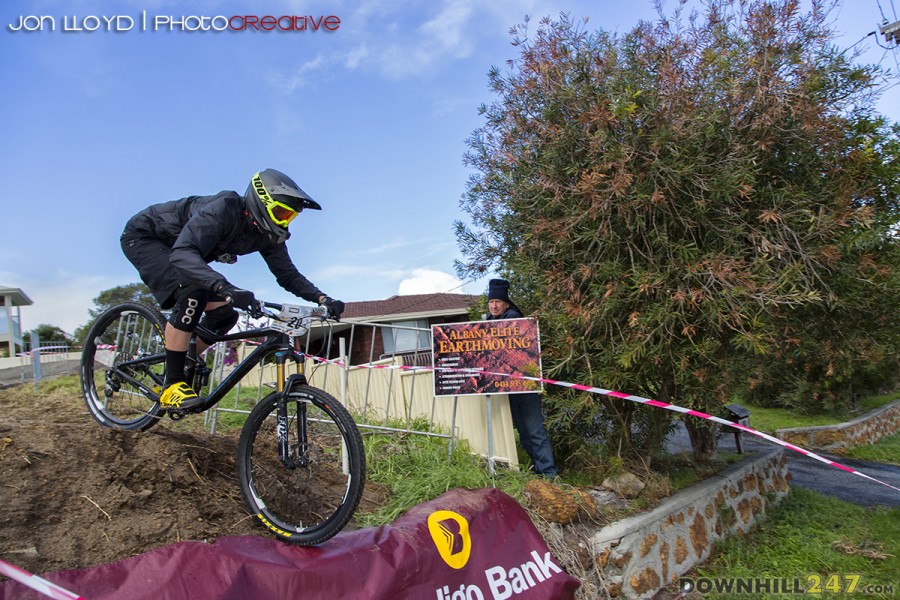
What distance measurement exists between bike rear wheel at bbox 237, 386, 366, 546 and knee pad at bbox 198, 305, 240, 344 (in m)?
0.76

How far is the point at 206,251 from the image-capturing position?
11.5 ft

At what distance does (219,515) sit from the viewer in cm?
339

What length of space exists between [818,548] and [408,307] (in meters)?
19.6

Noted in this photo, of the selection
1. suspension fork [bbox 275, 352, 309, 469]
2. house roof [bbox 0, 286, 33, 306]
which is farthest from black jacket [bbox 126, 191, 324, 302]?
house roof [bbox 0, 286, 33, 306]

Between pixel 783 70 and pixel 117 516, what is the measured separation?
5947 mm

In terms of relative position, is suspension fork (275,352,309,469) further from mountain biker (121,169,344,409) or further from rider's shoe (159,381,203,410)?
rider's shoe (159,381,203,410)

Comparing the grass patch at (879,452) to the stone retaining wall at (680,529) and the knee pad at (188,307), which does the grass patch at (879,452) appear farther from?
the knee pad at (188,307)

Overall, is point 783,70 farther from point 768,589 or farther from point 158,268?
point 158,268

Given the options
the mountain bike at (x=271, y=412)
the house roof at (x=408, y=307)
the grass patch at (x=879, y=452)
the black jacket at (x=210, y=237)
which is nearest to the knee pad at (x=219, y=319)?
the mountain bike at (x=271, y=412)

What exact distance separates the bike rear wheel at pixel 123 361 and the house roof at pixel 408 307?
15921 millimetres

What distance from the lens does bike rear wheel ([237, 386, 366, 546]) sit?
117 inches

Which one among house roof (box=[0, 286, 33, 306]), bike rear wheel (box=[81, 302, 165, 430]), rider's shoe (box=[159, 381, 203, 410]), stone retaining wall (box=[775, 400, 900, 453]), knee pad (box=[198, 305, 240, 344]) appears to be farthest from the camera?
house roof (box=[0, 286, 33, 306])

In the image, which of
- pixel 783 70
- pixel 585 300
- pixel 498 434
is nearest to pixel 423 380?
pixel 498 434

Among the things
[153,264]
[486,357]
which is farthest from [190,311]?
[486,357]
